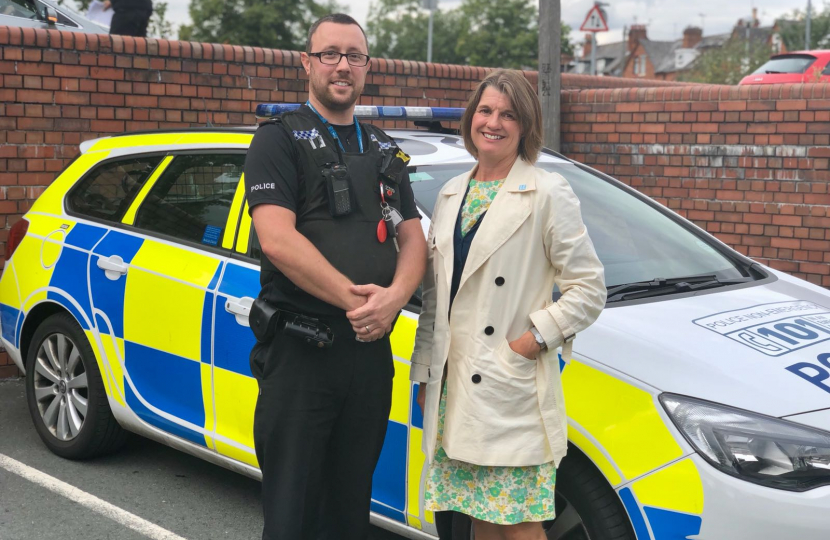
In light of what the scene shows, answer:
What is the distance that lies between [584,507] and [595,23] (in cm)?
1077

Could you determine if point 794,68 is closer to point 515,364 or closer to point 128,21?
point 128,21

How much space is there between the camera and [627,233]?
3611 mm

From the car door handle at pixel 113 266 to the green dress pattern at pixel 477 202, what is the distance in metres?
1.90

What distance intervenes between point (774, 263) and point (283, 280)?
5137mm

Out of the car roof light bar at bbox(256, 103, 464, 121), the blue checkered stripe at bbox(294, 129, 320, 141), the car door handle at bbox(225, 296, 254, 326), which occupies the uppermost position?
the car roof light bar at bbox(256, 103, 464, 121)

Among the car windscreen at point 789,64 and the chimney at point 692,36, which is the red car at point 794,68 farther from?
the chimney at point 692,36

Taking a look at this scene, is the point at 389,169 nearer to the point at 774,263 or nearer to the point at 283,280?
the point at 283,280

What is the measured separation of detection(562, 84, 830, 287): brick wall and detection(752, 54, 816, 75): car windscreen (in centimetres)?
658

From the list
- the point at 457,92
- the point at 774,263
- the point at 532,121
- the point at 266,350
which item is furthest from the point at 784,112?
the point at 266,350

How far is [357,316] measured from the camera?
2500mm

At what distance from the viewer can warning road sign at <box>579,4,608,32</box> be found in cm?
1238

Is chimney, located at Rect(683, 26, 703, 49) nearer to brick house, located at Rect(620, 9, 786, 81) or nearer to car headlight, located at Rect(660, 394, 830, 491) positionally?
brick house, located at Rect(620, 9, 786, 81)

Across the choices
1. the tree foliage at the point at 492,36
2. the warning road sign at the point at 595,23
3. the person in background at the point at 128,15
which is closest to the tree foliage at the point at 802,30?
the tree foliage at the point at 492,36

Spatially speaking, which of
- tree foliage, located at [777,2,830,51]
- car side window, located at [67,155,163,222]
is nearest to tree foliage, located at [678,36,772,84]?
tree foliage, located at [777,2,830,51]
